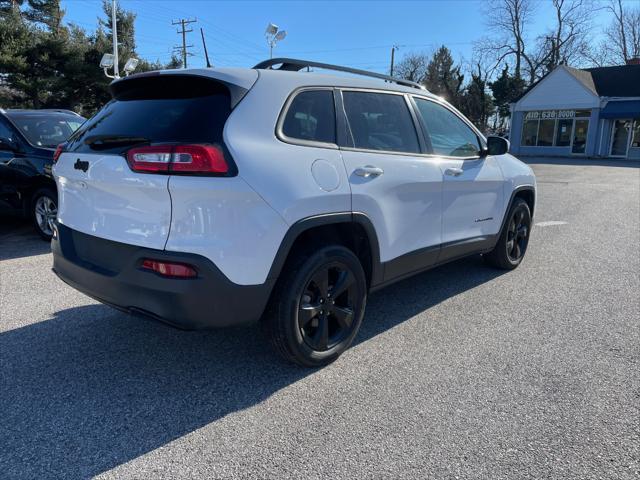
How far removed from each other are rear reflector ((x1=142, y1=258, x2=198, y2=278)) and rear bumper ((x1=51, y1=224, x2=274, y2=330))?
23mm

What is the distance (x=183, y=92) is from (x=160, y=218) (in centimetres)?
81

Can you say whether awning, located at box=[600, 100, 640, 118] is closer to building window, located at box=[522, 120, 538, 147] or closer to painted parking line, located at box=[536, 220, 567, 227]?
building window, located at box=[522, 120, 538, 147]

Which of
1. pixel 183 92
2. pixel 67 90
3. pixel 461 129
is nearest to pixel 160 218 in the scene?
pixel 183 92

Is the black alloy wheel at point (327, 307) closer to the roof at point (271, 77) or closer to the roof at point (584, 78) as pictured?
the roof at point (271, 77)

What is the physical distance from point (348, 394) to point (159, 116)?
6.47 ft

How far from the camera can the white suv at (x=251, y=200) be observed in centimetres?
245

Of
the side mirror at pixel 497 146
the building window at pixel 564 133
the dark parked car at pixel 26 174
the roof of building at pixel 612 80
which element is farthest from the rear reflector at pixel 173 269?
the roof of building at pixel 612 80

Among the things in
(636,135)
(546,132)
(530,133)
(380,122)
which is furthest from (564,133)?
(380,122)

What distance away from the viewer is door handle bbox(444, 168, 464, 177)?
12.9ft

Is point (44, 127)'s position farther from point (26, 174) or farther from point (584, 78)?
point (584, 78)

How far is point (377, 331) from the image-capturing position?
12.2ft

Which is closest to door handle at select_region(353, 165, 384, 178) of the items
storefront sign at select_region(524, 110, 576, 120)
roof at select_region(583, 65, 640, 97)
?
storefront sign at select_region(524, 110, 576, 120)

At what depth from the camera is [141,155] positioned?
250 cm

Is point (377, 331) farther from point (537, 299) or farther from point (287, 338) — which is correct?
point (537, 299)
